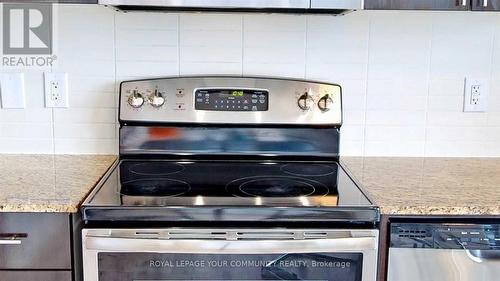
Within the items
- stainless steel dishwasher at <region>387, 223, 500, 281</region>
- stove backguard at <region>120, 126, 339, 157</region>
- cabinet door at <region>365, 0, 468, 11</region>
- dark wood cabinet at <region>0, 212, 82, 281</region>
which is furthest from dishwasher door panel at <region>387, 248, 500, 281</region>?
dark wood cabinet at <region>0, 212, 82, 281</region>

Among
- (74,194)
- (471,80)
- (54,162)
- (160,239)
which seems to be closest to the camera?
(160,239)

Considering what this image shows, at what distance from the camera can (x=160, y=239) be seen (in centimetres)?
130

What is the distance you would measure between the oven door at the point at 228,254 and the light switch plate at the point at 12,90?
2.58 ft

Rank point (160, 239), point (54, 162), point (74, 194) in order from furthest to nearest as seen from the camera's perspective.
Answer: point (54, 162) < point (74, 194) < point (160, 239)

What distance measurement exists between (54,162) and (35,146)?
165 millimetres

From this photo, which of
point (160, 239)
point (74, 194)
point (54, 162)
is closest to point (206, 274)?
point (160, 239)

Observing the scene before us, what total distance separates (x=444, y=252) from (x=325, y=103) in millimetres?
638

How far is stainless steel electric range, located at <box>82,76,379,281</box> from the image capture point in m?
1.31

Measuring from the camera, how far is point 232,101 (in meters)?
1.82

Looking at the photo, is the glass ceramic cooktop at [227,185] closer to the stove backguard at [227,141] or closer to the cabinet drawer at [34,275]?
the stove backguard at [227,141]

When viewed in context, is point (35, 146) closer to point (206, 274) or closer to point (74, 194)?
point (74, 194)

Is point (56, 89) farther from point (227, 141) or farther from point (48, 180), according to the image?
point (227, 141)

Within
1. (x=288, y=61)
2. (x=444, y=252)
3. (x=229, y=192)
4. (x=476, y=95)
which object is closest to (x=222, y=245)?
(x=229, y=192)

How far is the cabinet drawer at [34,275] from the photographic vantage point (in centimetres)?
137
